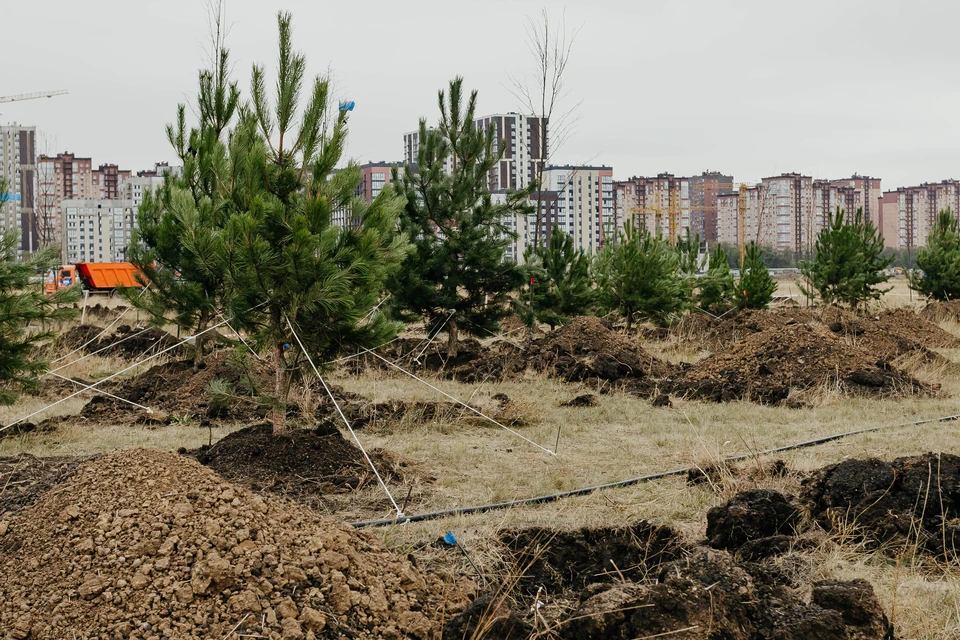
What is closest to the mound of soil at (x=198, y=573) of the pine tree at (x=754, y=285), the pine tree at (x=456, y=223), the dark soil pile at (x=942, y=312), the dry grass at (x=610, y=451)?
the dry grass at (x=610, y=451)

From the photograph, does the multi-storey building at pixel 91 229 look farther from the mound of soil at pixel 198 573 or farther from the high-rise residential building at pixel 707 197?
the mound of soil at pixel 198 573

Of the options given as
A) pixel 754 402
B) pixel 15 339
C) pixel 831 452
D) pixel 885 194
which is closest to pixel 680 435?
pixel 831 452

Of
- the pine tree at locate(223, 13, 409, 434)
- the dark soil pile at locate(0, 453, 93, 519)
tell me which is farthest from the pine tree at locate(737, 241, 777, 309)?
the dark soil pile at locate(0, 453, 93, 519)

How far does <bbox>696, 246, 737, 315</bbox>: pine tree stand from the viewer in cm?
2209

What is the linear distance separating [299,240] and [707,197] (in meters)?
124

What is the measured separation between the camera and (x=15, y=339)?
8.71 meters

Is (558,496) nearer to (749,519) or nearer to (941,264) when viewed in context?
(749,519)

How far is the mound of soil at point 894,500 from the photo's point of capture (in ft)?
17.6

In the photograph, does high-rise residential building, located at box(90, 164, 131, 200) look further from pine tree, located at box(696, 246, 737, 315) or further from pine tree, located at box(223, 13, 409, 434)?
pine tree, located at box(223, 13, 409, 434)

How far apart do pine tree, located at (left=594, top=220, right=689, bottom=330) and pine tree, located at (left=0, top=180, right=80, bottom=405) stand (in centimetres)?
1119

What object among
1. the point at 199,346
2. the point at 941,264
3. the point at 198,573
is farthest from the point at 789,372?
the point at 941,264

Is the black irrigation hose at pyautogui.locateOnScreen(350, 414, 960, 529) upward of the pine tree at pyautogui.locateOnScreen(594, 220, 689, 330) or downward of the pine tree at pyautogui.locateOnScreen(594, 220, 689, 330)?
downward

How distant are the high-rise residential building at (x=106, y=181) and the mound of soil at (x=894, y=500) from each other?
12175cm

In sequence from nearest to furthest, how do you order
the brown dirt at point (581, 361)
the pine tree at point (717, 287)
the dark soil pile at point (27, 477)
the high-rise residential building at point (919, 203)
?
1. the dark soil pile at point (27, 477)
2. the brown dirt at point (581, 361)
3. the pine tree at point (717, 287)
4. the high-rise residential building at point (919, 203)
